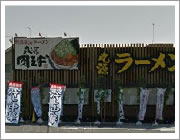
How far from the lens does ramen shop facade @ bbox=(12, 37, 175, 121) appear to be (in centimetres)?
2164

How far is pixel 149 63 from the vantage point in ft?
70.9

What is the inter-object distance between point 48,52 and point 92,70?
2.83 metres

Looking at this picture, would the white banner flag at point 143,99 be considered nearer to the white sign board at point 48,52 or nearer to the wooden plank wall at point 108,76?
the wooden plank wall at point 108,76

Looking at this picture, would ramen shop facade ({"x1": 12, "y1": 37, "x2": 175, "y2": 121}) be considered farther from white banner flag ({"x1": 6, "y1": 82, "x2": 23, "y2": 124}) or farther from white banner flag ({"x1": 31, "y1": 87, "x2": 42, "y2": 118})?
white banner flag ({"x1": 6, "y1": 82, "x2": 23, "y2": 124})

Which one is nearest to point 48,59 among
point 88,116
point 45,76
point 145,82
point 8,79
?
point 45,76

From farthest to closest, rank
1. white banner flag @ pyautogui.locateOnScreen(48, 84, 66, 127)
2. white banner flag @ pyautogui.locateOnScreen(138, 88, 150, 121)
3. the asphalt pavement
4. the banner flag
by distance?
1. the banner flag
2. white banner flag @ pyautogui.locateOnScreen(138, 88, 150, 121)
3. the asphalt pavement
4. white banner flag @ pyautogui.locateOnScreen(48, 84, 66, 127)

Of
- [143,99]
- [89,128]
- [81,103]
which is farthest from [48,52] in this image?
[143,99]

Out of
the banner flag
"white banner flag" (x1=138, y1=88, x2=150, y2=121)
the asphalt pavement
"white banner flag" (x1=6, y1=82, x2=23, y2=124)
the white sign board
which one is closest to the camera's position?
the asphalt pavement

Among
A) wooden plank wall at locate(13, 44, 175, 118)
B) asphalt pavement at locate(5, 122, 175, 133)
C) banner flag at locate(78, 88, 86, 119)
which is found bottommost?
asphalt pavement at locate(5, 122, 175, 133)

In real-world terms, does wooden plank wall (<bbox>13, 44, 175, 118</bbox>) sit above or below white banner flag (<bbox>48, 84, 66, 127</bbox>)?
above

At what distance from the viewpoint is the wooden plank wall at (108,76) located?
2166 cm

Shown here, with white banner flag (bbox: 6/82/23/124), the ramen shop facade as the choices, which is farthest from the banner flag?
white banner flag (bbox: 6/82/23/124)

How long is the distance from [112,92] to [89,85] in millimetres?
1425

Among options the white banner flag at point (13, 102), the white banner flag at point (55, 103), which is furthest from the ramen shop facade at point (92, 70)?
the white banner flag at point (55, 103)
